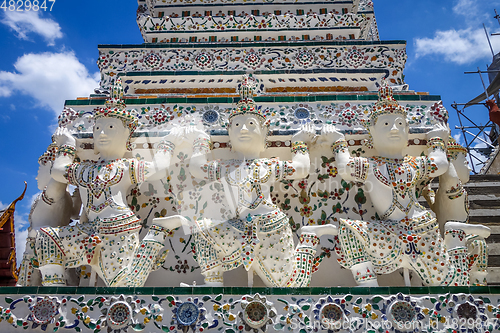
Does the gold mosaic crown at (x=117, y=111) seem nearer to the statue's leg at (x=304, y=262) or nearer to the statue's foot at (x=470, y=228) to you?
the statue's leg at (x=304, y=262)

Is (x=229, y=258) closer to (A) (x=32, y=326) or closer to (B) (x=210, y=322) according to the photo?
(B) (x=210, y=322)

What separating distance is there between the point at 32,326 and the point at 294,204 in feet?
10.6

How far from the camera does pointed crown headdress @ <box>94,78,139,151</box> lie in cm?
536

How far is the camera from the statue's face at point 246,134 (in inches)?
211

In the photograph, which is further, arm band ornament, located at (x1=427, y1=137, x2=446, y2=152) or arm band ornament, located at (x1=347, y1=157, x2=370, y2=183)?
arm band ornament, located at (x1=427, y1=137, x2=446, y2=152)

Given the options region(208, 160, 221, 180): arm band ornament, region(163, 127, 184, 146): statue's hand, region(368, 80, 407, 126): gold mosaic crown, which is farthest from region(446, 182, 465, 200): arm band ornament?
region(163, 127, 184, 146): statue's hand

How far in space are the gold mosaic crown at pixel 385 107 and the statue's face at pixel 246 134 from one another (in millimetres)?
1393

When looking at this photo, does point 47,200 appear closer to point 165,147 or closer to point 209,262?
point 165,147

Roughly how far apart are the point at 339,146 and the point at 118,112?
8.80 ft

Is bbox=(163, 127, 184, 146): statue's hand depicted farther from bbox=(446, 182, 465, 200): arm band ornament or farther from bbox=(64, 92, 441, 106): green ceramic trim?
bbox=(446, 182, 465, 200): arm band ornament

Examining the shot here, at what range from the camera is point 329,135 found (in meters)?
5.55

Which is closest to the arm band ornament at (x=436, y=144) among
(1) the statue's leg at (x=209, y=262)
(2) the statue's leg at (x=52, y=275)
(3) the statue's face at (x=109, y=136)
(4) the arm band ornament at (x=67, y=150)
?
(1) the statue's leg at (x=209, y=262)

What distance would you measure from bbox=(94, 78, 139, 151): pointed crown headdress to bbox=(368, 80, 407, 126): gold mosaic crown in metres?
2.93

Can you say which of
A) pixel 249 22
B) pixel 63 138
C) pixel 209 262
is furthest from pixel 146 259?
pixel 249 22
